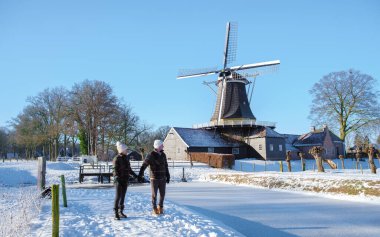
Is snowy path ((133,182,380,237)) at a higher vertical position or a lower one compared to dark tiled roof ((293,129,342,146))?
lower

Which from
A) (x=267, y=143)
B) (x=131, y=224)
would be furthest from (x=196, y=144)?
(x=131, y=224)

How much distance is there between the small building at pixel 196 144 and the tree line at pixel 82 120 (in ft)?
18.3

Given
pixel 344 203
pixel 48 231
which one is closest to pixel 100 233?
pixel 48 231

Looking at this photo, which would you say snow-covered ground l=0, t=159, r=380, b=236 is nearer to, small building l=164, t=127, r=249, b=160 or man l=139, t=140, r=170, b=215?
man l=139, t=140, r=170, b=215

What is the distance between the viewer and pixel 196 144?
3991 centimetres

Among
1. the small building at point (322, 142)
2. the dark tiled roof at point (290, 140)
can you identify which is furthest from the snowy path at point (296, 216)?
the small building at point (322, 142)

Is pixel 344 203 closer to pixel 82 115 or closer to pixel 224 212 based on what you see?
pixel 224 212

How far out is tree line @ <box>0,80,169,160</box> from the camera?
→ 132 feet

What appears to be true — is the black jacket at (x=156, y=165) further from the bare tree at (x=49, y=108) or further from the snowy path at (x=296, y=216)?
the bare tree at (x=49, y=108)

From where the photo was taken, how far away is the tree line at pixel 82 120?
4025 cm

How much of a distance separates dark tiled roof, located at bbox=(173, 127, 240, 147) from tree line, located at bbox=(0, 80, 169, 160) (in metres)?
7.34

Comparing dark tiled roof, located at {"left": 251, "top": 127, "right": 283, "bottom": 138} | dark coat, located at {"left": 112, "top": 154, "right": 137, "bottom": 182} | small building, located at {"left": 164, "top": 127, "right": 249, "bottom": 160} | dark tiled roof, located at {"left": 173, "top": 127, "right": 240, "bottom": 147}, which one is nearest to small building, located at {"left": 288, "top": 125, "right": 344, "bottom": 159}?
dark tiled roof, located at {"left": 251, "top": 127, "right": 283, "bottom": 138}

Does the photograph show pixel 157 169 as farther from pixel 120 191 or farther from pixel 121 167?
pixel 120 191

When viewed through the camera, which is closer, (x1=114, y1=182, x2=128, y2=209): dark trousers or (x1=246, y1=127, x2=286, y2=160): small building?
(x1=114, y1=182, x2=128, y2=209): dark trousers
